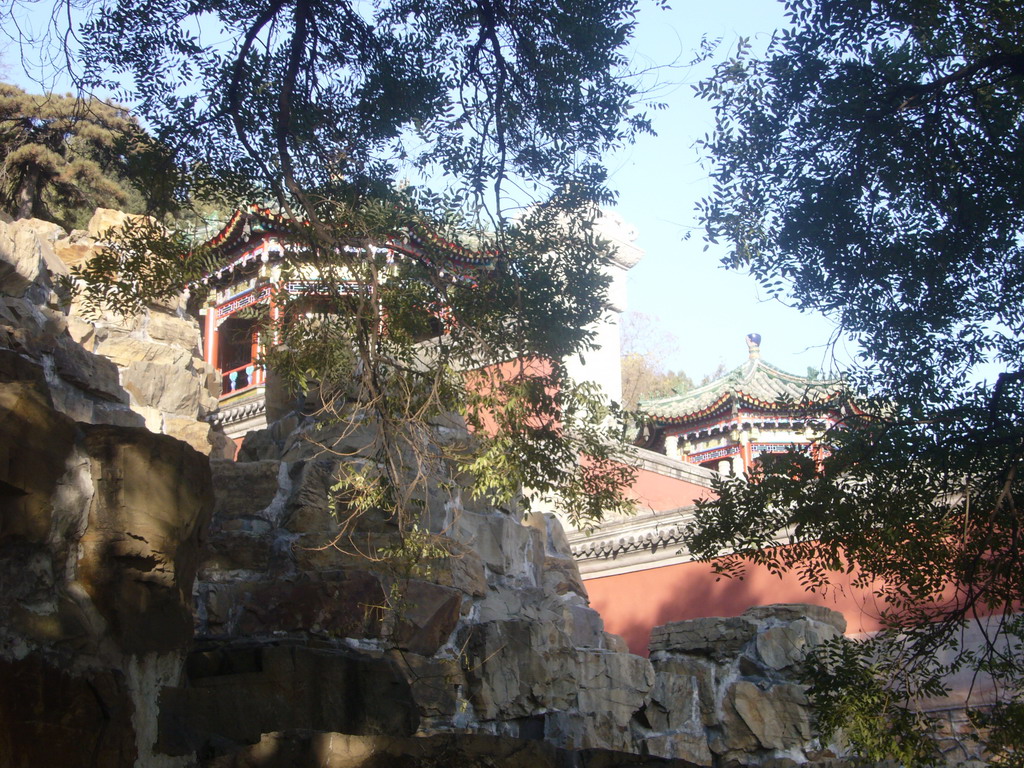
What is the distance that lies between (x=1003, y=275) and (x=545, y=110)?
2.83 metres

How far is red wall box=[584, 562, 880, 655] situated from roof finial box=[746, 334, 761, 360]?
944cm

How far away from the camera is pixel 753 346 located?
22.3 meters

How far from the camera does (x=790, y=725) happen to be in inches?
257

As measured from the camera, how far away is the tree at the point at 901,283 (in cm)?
484

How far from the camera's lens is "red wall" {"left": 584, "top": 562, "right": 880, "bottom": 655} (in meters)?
12.0

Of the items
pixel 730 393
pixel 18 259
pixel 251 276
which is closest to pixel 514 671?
pixel 251 276

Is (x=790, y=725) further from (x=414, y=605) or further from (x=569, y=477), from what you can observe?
(x=414, y=605)

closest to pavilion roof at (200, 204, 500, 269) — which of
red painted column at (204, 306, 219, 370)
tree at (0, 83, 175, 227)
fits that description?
tree at (0, 83, 175, 227)

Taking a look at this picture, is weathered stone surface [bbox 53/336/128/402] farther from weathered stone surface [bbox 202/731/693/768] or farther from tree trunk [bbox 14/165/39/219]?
tree trunk [bbox 14/165/39/219]

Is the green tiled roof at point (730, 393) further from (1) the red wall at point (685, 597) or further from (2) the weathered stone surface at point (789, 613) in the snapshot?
(2) the weathered stone surface at point (789, 613)

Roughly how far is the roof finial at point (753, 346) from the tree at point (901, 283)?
1676 cm

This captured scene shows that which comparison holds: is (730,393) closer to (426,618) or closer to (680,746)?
(680,746)

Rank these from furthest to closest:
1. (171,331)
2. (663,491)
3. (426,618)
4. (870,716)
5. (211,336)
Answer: (211,336), (663,491), (171,331), (426,618), (870,716)

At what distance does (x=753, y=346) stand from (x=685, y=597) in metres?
10.1
